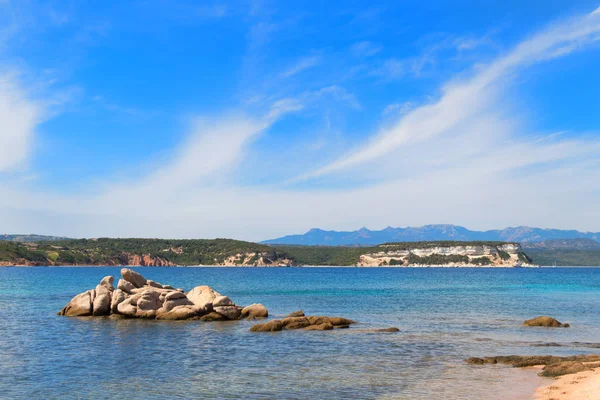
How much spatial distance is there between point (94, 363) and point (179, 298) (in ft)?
70.8

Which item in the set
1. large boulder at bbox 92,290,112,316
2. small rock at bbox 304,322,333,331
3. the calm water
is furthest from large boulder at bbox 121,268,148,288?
small rock at bbox 304,322,333,331

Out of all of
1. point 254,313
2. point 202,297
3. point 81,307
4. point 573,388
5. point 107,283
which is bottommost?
point 254,313

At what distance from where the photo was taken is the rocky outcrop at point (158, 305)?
45.4 m

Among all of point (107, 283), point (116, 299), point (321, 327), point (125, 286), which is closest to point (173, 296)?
point (116, 299)

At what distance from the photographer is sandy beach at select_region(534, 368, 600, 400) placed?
63.2 feet

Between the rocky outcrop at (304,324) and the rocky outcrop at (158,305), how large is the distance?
6.96 meters

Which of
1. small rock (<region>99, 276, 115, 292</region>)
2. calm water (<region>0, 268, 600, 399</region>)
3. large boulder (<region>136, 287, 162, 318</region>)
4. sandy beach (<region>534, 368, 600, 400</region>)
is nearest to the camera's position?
sandy beach (<region>534, 368, 600, 400</region>)

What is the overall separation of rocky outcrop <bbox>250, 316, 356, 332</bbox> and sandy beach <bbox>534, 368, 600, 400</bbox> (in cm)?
1925

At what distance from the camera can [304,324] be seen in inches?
1597

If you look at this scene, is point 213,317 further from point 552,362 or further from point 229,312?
point 552,362

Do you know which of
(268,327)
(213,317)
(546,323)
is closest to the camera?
(268,327)

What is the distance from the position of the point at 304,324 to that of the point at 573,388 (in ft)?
74.0

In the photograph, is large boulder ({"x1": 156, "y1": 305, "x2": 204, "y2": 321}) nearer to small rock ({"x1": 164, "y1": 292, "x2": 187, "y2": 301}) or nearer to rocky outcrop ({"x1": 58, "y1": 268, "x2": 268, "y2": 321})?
rocky outcrop ({"x1": 58, "y1": 268, "x2": 268, "y2": 321})

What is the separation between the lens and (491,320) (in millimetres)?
45188
